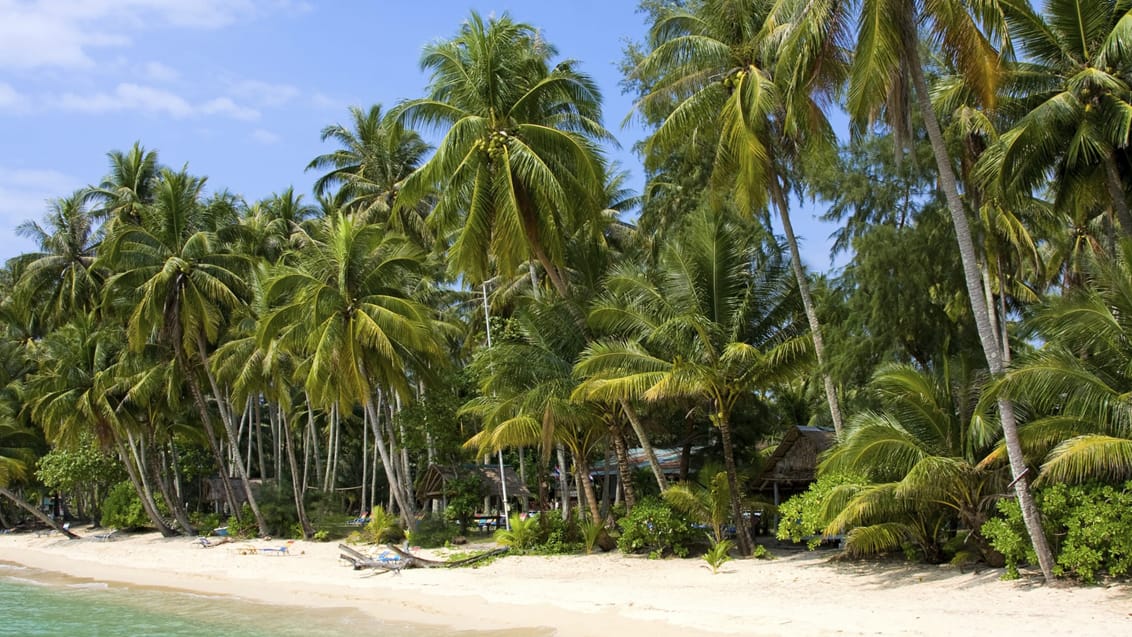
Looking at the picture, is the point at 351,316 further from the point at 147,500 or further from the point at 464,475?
the point at 147,500

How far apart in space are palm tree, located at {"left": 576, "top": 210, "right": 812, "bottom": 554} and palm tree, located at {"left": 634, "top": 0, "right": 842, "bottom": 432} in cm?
84

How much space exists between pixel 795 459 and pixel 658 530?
14.3 ft

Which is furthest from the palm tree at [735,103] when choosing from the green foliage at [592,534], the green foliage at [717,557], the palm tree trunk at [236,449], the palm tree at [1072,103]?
the palm tree trunk at [236,449]

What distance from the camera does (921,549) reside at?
14.6m

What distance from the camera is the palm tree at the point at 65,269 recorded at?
3591cm

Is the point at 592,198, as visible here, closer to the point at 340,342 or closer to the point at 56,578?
the point at 340,342

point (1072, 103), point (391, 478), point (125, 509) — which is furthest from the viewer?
point (125, 509)

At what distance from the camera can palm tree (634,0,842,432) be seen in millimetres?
15977

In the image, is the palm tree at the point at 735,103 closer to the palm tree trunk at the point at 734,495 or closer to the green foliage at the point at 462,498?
the palm tree trunk at the point at 734,495

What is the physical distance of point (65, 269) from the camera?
36.8m

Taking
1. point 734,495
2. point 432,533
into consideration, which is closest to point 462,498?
point 432,533

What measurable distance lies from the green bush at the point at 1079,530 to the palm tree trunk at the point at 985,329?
0.20 meters

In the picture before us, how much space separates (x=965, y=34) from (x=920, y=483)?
252 inches

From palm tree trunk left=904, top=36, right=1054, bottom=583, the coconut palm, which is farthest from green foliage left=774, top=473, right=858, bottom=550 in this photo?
the coconut palm
